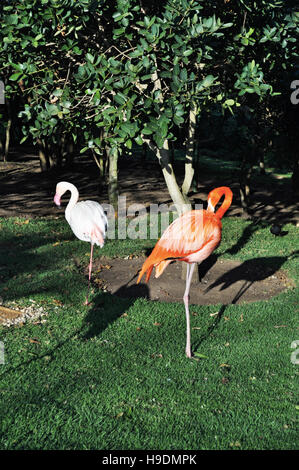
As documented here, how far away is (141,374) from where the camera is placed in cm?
561

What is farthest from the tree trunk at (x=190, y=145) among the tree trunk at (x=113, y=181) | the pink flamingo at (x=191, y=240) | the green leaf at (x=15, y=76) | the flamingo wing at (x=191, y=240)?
the tree trunk at (x=113, y=181)

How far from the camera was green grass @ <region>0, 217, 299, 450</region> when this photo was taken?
453 cm

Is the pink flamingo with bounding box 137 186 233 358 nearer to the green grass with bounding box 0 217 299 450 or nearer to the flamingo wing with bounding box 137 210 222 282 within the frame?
the flamingo wing with bounding box 137 210 222 282

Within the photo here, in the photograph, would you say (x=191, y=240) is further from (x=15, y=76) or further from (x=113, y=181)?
(x=113, y=181)

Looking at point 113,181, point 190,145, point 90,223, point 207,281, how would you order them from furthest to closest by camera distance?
point 113,181
point 207,281
point 190,145
point 90,223

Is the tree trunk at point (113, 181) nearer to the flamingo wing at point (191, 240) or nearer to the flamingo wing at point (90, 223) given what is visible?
the flamingo wing at point (90, 223)

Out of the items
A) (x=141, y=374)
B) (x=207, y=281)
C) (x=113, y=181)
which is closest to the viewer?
(x=141, y=374)

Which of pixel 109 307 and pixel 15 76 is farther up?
pixel 15 76

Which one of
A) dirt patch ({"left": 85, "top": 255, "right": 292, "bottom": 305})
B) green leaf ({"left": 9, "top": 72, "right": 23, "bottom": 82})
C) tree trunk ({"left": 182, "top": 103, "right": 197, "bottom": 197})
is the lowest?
dirt patch ({"left": 85, "top": 255, "right": 292, "bottom": 305})

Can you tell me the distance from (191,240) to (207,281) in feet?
9.14

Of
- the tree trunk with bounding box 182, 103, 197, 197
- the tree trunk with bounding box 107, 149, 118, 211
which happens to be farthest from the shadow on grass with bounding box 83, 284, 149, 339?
the tree trunk with bounding box 107, 149, 118, 211

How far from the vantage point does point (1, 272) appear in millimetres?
9141

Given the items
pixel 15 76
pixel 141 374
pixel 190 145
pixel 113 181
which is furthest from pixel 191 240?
pixel 113 181

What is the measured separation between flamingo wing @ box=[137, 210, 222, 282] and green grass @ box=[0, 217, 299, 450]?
3.72 ft
